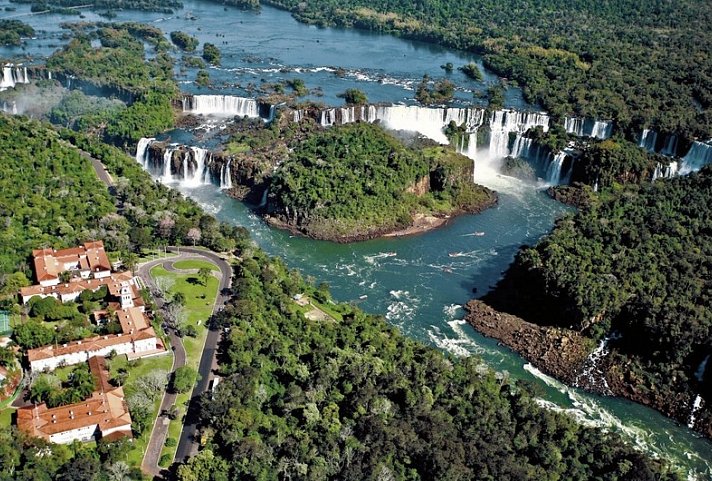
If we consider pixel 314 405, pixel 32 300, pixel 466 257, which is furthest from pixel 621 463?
pixel 32 300

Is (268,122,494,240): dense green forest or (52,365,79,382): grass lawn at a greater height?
(268,122,494,240): dense green forest

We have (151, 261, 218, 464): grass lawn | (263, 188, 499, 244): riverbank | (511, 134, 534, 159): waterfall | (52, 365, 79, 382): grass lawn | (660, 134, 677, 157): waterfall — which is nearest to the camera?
(151, 261, 218, 464): grass lawn

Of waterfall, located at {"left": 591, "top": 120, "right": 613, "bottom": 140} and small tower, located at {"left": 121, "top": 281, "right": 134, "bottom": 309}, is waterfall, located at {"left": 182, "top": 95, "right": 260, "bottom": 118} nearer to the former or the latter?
waterfall, located at {"left": 591, "top": 120, "right": 613, "bottom": 140}

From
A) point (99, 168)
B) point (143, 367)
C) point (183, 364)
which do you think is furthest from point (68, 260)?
point (99, 168)

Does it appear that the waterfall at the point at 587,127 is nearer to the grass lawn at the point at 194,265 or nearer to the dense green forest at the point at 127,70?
the dense green forest at the point at 127,70

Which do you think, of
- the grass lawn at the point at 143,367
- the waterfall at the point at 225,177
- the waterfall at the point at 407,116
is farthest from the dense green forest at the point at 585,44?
the grass lawn at the point at 143,367

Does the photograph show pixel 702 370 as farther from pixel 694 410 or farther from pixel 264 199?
pixel 264 199

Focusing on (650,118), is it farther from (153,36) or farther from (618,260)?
(153,36)

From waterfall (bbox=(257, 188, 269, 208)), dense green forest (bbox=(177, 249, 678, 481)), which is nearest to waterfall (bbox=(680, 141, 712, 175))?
waterfall (bbox=(257, 188, 269, 208))
